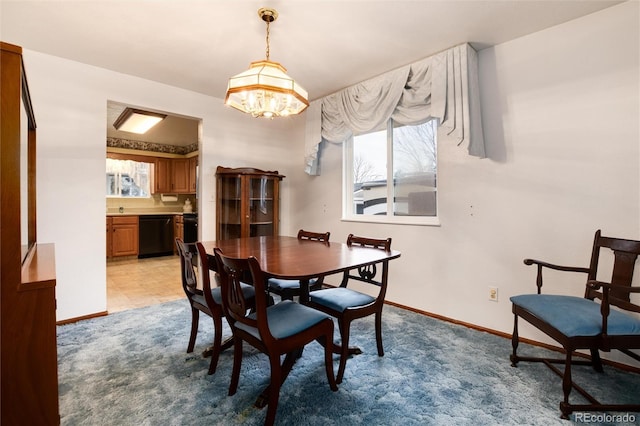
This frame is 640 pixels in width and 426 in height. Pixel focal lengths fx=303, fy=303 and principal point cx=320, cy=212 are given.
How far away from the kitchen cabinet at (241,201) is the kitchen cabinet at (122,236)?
2.88 meters

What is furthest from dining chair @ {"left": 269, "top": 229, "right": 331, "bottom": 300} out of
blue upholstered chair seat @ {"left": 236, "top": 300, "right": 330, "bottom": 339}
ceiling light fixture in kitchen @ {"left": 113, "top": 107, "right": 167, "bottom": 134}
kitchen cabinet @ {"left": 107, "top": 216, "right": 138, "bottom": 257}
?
kitchen cabinet @ {"left": 107, "top": 216, "right": 138, "bottom": 257}

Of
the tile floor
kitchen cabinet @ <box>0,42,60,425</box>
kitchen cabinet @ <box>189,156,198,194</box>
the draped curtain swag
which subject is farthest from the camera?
kitchen cabinet @ <box>189,156,198,194</box>

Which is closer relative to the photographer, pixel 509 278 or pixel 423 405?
pixel 423 405

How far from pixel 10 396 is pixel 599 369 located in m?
2.99

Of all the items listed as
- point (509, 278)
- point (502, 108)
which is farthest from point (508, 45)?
point (509, 278)

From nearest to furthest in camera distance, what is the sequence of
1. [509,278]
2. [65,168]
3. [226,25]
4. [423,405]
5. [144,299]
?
1. [423,405]
2. [226,25]
3. [509,278]
4. [65,168]
5. [144,299]

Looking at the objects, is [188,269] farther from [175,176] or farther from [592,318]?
[175,176]

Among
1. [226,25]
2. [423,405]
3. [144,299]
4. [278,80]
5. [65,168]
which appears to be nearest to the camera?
[423,405]

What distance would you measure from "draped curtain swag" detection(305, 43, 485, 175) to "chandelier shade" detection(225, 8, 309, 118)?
1252mm

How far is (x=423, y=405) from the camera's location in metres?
1.60

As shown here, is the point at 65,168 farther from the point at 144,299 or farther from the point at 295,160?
the point at 295,160

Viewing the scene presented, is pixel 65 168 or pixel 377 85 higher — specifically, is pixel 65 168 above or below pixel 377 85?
below

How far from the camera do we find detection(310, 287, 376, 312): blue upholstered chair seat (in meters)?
1.88

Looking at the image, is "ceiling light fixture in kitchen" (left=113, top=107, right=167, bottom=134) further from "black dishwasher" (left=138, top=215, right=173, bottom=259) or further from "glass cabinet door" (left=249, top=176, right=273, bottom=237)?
"black dishwasher" (left=138, top=215, right=173, bottom=259)
